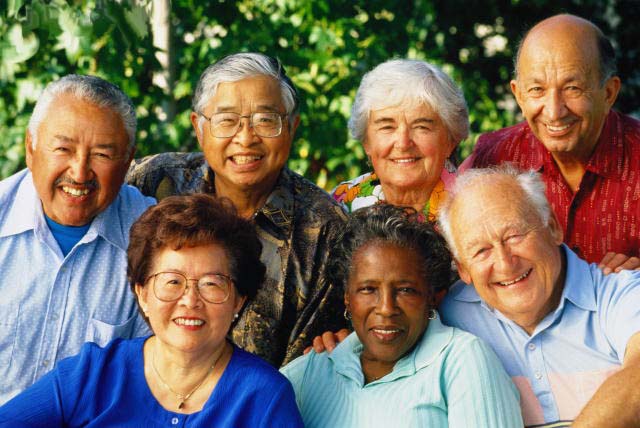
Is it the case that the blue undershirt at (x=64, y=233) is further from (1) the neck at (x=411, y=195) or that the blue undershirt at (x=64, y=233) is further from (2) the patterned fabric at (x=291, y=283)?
(1) the neck at (x=411, y=195)

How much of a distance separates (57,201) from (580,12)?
6.79 metres

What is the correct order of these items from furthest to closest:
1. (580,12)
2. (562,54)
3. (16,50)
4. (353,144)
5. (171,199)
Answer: (580,12)
(353,144)
(562,54)
(16,50)
(171,199)

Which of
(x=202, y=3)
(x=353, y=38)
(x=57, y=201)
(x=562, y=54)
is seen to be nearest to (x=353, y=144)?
(x=353, y=38)

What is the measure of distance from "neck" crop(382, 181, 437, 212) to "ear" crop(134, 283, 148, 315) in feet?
4.37

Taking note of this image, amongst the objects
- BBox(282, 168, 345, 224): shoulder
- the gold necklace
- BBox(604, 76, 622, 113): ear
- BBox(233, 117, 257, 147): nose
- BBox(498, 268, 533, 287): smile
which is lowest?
the gold necklace

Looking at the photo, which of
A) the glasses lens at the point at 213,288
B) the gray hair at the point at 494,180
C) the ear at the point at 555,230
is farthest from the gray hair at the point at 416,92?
the glasses lens at the point at 213,288

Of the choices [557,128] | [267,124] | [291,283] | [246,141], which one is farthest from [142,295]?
[557,128]

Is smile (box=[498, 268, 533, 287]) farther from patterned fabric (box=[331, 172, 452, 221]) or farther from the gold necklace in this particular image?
the gold necklace

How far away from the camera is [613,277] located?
3230mm

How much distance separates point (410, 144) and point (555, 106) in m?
0.60

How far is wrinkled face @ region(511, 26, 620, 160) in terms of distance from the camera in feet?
12.2

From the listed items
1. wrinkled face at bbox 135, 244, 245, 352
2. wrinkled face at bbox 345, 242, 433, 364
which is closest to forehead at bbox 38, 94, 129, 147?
wrinkled face at bbox 135, 244, 245, 352

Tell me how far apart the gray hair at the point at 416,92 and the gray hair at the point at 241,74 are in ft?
1.12

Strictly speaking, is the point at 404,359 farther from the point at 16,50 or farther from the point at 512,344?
the point at 16,50
